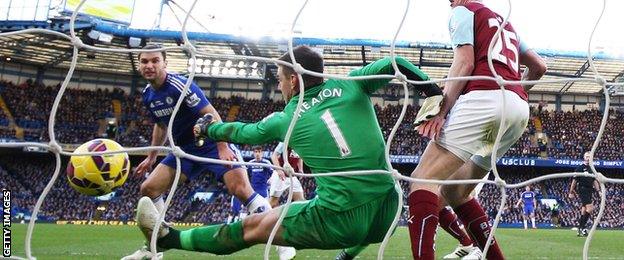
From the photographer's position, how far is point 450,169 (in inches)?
132

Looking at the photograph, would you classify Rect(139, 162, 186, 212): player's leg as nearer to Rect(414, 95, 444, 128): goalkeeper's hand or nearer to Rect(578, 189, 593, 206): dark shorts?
Rect(414, 95, 444, 128): goalkeeper's hand

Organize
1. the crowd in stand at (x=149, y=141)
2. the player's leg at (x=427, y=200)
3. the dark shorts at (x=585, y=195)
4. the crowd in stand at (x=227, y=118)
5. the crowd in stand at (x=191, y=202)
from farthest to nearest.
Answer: the crowd in stand at (x=227, y=118), the crowd in stand at (x=149, y=141), the crowd in stand at (x=191, y=202), the dark shorts at (x=585, y=195), the player's leg at (x=427, y=200)

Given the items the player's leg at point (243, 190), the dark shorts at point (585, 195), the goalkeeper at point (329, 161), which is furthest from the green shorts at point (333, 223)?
the dark shorts at point (585, 195)

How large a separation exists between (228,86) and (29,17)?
10779 mm

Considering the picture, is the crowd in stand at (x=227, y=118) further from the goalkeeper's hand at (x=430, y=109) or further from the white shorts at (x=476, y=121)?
the goalkeeper's hand at (x=430, y=109)

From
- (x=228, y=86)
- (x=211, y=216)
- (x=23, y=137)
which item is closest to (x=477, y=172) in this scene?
(x=211, y=216)

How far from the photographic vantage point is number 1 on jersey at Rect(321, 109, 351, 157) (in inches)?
129

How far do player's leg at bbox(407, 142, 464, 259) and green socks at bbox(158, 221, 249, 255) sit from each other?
92 centimetres

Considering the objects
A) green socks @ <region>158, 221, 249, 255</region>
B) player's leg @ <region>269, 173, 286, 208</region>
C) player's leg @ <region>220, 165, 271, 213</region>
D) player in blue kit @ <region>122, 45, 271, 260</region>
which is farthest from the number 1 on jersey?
player's leg @ <region>269, 173, 286, 208</region>

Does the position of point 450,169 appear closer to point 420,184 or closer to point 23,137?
point 420,184

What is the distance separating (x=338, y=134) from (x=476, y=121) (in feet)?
2.50

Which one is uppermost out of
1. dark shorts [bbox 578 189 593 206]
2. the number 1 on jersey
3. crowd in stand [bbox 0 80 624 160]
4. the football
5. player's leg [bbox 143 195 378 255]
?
the number 1 on jersey

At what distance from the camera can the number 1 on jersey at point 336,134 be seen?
328cm

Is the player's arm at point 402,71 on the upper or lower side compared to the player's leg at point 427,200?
upper
